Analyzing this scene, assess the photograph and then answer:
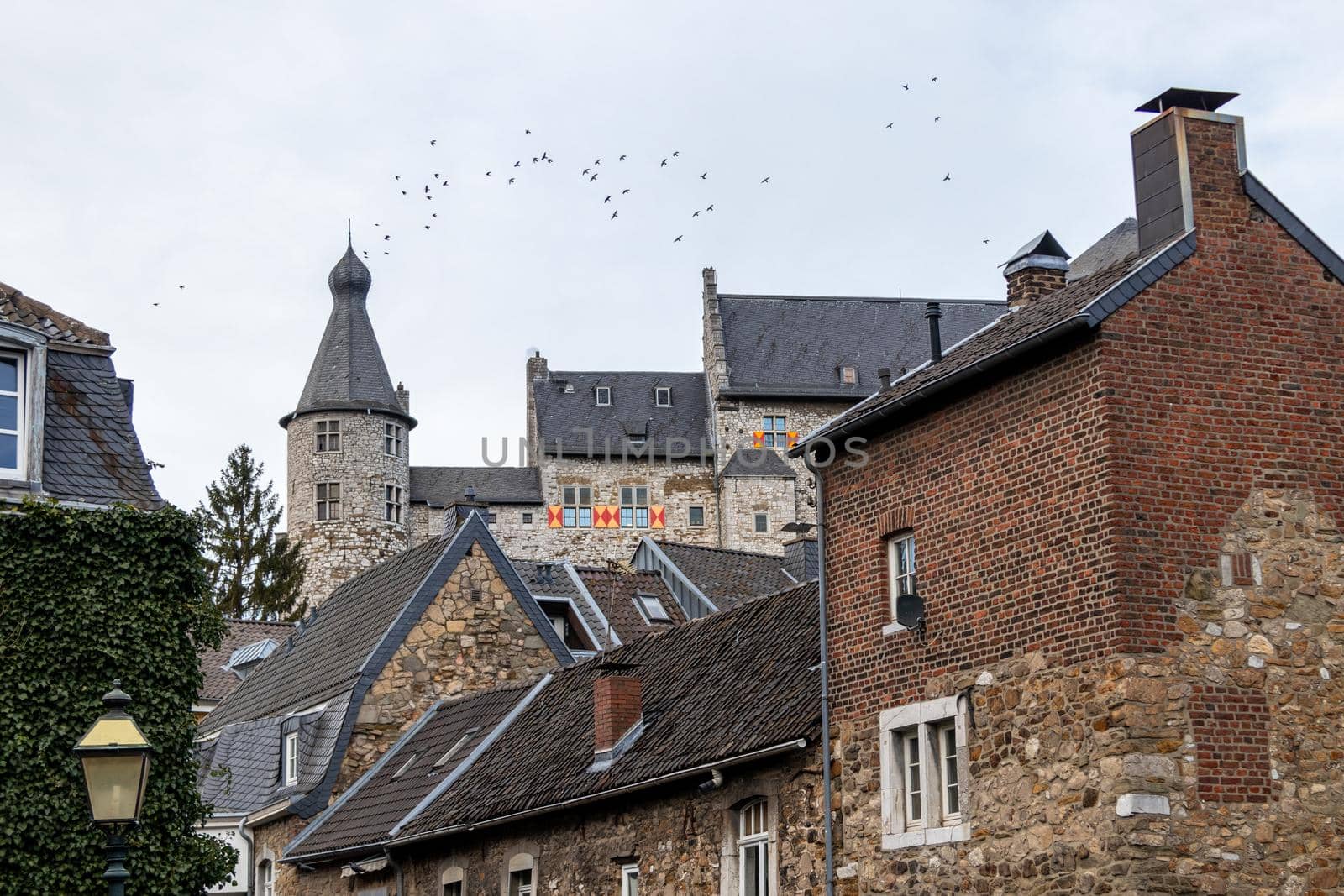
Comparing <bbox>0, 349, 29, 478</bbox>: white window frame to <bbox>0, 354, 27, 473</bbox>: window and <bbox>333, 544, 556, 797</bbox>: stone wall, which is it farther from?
<bbox>333, 544, 556, 797</bbox>: stone wall

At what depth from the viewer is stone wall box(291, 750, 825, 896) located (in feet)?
59.2

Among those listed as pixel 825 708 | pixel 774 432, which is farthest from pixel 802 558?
pixel 774 432

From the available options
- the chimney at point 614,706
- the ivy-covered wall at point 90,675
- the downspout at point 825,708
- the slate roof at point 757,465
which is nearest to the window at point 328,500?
the slate roof at point 757,465

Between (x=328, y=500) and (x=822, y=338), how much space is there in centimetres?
2239

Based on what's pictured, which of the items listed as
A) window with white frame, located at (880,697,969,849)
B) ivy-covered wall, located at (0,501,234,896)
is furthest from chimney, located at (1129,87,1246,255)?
ivy-covered wall, located at (0,501,234,896)

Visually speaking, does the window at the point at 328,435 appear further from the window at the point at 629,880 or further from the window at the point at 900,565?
the window at the point at 900,565

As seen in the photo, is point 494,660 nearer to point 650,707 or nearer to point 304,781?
point 304,781

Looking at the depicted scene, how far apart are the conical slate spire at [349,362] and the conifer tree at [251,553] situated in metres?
8.92

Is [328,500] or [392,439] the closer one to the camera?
[328,500]

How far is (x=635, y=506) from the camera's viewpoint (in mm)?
82750

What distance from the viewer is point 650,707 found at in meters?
22.2

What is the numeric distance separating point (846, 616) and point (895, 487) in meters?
1.36

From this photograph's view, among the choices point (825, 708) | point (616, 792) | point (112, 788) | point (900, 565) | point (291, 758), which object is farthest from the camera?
point (291, 758)

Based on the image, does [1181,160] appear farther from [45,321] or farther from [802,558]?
[802,558]
